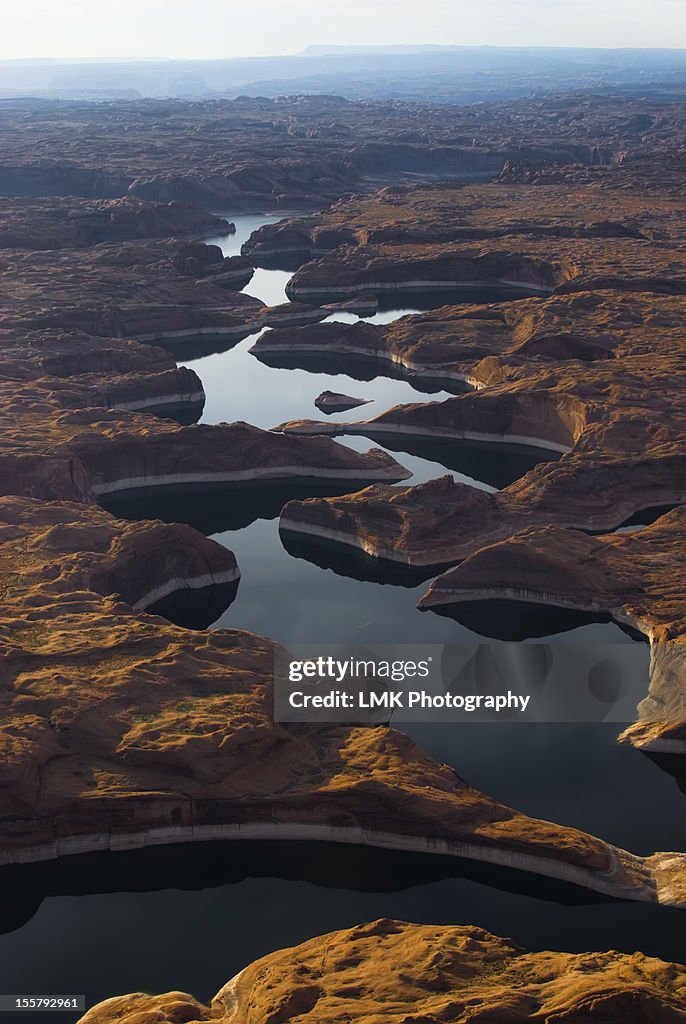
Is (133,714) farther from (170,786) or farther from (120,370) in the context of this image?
(120,370)

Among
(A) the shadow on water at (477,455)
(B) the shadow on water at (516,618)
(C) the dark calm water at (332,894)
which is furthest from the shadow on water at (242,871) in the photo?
(A) the shadow on water at (477,455)

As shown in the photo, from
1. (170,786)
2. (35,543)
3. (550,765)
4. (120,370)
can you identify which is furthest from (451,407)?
(170,786)

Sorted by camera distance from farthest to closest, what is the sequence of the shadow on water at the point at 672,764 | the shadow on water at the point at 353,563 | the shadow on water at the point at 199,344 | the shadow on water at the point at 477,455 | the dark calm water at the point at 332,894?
the shadow on water at the point at 199,344 → the shadow on water at the point at 477,455 → the shadow on water at the point at 353,563 → the shadow on water at the point at 672,764 → the dark calm water at the point at 332,894

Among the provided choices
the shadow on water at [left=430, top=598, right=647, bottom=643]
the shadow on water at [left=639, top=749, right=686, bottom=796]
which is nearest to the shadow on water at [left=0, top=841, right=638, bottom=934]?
the shadow on water at [left=639, top=749, right=686, bottom=796]

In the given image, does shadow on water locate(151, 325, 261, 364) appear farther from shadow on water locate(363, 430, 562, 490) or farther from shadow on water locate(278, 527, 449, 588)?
shadow on water locate(278, 527, 449, 588)

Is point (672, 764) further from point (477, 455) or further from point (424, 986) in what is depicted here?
point (477, 455)

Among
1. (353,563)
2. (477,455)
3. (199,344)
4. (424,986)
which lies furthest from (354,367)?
(424,986)

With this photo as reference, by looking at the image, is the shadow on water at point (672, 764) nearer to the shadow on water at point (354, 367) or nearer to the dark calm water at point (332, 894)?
the dark calm water at point (332, 894)
